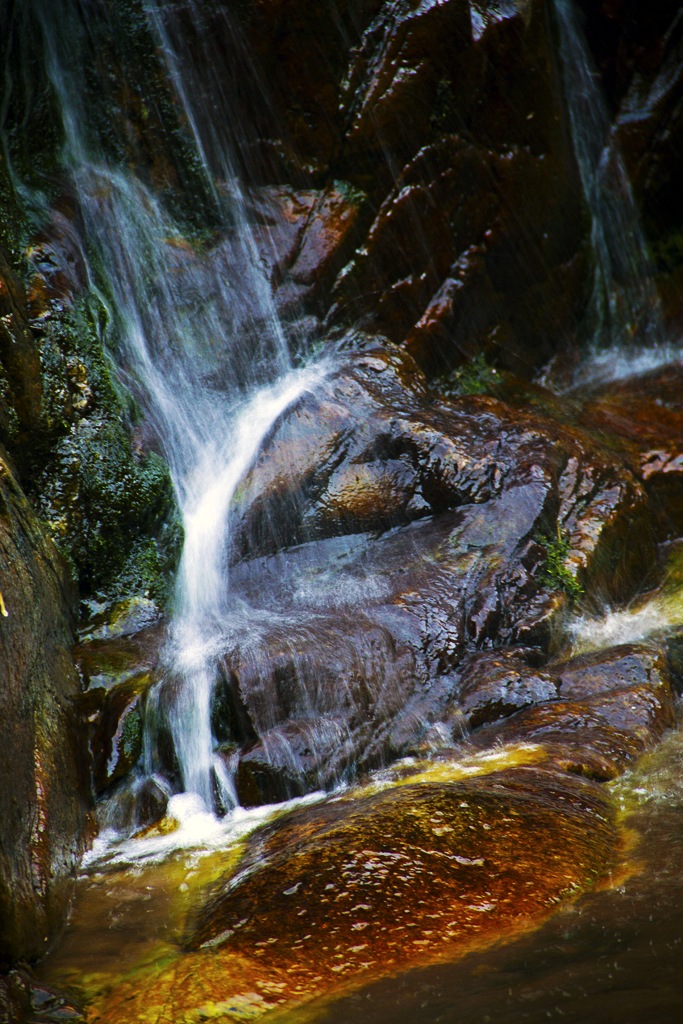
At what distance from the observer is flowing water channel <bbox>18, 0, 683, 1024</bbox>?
2.70 m

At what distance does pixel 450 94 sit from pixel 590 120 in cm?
245

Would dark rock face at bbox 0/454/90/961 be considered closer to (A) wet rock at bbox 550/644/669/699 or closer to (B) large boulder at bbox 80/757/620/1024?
(B) large boulder at bbox 80/757/620/1024

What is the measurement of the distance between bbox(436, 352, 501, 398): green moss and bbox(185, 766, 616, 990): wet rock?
5067mm

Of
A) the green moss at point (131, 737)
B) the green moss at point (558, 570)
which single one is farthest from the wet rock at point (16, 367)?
Result: the green moss at point (558, 570)

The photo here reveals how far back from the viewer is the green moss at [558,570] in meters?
6.00

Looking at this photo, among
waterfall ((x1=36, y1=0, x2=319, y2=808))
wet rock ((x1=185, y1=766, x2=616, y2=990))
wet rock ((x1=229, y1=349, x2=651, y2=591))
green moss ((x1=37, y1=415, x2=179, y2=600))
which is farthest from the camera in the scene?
waterfall ((x1=36, y1=0, x2=319, y2=808))

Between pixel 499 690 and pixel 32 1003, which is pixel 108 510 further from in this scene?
pixel 32 1003

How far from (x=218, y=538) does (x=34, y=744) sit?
2.71 meters

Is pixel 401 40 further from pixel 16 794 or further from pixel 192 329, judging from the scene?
pixel 16 794

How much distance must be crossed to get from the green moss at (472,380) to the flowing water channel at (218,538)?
1496 mm

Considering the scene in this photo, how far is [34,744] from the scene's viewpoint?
13.0 feet

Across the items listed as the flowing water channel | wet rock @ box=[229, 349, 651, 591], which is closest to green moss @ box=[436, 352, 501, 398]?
the flowing water channel

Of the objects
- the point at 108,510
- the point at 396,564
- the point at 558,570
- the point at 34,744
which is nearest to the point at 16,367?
the point at 108,510

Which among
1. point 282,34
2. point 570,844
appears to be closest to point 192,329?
point 282,34
